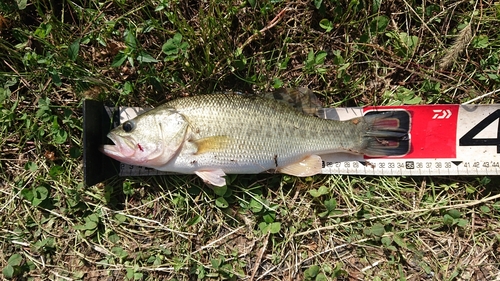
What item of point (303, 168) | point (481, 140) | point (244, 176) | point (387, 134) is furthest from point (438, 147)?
point (244, 176)

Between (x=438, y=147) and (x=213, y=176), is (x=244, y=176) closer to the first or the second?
(x=213, y=176)

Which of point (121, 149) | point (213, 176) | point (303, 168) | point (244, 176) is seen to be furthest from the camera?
point (244, 176)

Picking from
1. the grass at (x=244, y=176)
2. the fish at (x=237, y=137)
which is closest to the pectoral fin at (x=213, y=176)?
the fish at (x=237, y=137)

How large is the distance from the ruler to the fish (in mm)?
157

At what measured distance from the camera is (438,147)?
3092 millimetres

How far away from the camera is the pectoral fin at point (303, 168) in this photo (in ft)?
9.82

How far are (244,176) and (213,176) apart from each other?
0.38 meters

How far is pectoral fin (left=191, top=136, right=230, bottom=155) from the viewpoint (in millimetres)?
2791

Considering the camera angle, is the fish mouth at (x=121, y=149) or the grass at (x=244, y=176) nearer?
the fish mouth at (x=121, y=149)

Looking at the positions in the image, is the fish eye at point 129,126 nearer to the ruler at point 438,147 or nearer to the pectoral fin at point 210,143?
the ruler at point 438,147

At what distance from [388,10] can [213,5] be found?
5.27 feet

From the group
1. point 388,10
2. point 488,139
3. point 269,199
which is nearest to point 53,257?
point 269,199

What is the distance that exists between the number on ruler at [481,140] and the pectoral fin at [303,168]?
52.2 inches

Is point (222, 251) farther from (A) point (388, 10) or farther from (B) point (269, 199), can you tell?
(A) point (388, 10)
